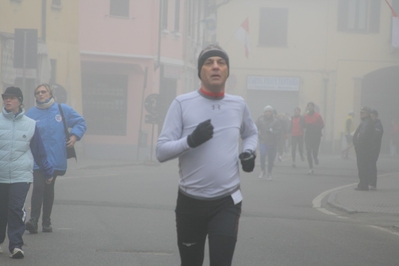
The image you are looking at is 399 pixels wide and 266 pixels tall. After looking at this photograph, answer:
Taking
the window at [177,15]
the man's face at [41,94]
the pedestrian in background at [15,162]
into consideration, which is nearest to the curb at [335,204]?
the man's face at [41,94]

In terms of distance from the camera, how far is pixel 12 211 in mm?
8867

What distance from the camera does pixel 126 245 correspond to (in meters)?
9.68

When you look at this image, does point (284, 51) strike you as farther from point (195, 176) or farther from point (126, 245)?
point (195, 176)

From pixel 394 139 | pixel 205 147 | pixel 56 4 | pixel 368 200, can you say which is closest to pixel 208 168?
pixel 205 147

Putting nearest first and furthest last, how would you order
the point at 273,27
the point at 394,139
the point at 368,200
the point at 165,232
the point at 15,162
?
1. the point at 15,162
2. the point at 165,232
3. the point at 368,200
4. the point at 394,139
5. the point at 273,27

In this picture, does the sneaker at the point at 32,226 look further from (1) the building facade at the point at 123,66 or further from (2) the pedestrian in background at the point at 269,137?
(1) the building facade at the point at 123,66

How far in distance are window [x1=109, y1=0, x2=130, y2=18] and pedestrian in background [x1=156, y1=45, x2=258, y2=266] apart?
28823 mm

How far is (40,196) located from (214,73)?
207 inches

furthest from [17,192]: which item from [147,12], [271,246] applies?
[147,12]

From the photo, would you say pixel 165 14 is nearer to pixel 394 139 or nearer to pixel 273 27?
pixel 273 27

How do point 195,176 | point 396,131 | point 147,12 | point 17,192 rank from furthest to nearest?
point 396,131, point 147,12, point 17,192, point 195,176

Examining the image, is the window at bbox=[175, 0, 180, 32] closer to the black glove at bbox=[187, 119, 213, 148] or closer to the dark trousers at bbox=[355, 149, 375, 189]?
the dark trousers at bbox=[355, 149, 375, 189]

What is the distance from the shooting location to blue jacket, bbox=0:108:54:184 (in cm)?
895

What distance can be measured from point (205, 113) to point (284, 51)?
42.1m
